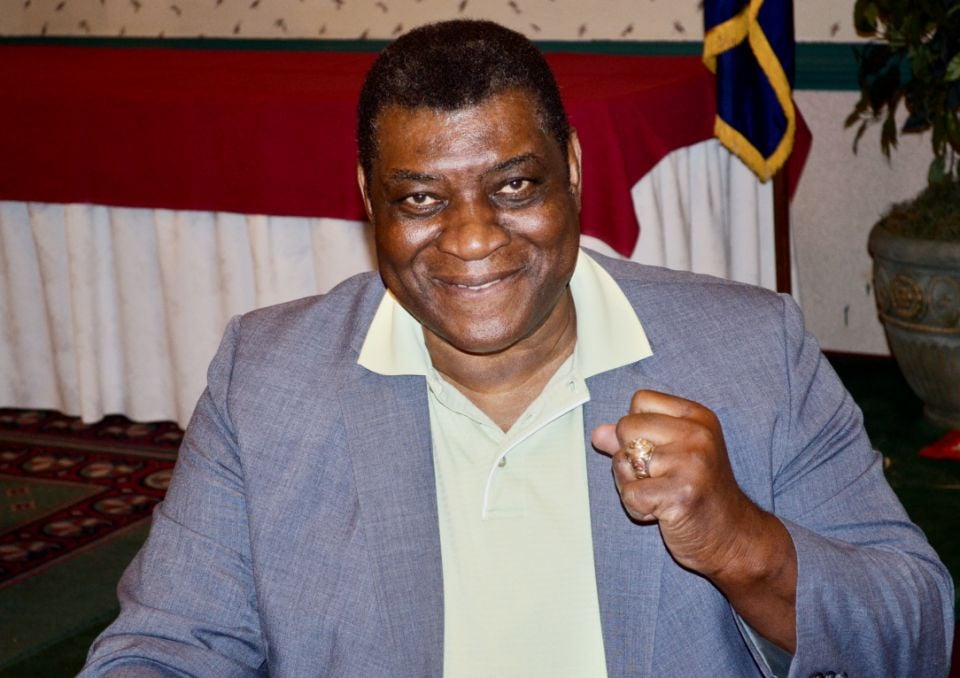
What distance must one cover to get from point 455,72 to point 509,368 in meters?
0.34

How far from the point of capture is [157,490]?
4.13m

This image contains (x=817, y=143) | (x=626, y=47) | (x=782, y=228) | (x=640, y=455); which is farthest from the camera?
(x=626, y=47)

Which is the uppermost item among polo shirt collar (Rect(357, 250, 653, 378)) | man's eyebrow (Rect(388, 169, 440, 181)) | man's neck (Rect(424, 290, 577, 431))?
man's eyebrow (Rect(388, 169, 440, 181))

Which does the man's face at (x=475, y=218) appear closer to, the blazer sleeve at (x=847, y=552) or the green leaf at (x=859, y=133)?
the blazer sleeve at (x=847, y=552)

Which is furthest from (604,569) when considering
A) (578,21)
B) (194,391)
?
(578,21)

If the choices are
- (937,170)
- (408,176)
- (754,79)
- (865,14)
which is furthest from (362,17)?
(408,176)

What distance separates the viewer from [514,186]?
4.81 ft

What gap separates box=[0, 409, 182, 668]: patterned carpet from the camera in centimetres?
341

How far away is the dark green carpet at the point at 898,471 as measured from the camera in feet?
10.5

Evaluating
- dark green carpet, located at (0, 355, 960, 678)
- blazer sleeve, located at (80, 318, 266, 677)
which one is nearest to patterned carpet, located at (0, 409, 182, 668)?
dark green carpet, located at (0, 355, 960, 678)

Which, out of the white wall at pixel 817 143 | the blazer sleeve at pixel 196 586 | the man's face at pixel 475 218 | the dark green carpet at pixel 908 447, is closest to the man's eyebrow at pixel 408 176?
the man's face at pixel 475 218

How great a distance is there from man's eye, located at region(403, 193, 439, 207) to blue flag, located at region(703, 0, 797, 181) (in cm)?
296

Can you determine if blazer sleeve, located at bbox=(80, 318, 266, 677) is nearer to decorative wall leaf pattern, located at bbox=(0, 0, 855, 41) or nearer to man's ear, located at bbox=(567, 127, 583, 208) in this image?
man's ear, located at bbox=(567, 127, 583, 208)

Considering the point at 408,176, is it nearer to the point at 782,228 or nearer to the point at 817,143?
the point at 782,228
